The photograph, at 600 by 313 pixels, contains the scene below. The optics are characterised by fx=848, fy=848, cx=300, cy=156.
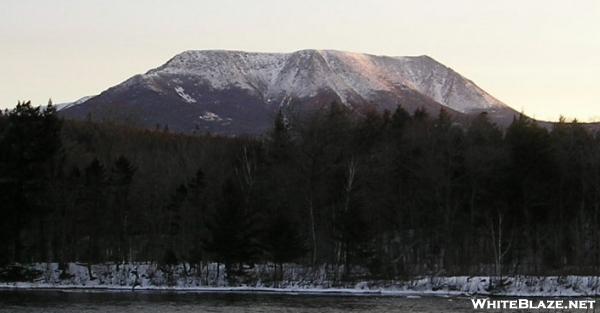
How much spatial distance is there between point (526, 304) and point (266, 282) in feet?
64.7

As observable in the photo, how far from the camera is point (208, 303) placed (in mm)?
44250

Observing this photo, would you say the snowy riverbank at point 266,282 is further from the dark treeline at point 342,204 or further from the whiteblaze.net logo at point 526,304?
the whiteblaze.net logo at point 526,304

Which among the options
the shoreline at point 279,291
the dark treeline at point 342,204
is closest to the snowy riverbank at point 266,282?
the shoreline at point 279,291

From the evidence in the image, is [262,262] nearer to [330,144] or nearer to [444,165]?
[330,144]

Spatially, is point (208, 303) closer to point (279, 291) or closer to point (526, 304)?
point (279, 291)

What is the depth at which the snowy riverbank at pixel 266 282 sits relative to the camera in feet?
165

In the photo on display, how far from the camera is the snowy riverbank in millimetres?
50250

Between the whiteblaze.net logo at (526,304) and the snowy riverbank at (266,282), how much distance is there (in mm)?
5154

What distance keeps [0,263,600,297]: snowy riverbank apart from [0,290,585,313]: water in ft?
13.3

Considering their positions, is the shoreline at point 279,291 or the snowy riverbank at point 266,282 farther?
the snowy riverbank at point 266,282

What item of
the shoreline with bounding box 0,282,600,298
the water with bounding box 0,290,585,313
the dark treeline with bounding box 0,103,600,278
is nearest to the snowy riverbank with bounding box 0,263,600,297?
the shoreline with bounding box 0,282,600,298

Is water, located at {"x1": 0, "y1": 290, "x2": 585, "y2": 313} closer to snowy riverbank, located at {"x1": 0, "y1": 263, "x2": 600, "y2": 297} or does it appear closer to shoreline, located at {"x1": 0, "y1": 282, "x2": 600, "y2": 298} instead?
shoreline, located at {"x1": 0, "y1": 282, "x2": 600, "y2": 298}

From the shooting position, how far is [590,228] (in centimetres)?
6362

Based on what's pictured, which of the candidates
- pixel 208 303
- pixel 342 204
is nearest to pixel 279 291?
pixel 208 303
